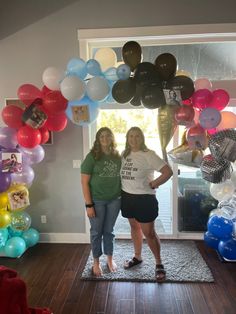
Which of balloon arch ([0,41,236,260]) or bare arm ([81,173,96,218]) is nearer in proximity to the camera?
balloon arch ([0,41,236,260])

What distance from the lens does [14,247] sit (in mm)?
2809

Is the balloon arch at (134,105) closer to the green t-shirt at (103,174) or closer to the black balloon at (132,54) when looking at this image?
the black balloon at (132,54)

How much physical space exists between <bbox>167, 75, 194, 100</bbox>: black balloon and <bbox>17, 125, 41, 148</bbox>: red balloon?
1194 mm

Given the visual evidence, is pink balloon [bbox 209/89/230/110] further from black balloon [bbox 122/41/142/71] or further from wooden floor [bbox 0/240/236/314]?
wooden floor [bbox 0/240/236/314]

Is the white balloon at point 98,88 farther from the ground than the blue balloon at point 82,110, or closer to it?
farther from the ground

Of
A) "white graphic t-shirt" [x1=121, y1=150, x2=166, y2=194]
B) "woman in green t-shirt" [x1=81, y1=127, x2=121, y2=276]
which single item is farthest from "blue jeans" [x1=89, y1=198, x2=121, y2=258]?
"white graphic t-shirt" [x1=121, y1=150, x2=166, y2=194]

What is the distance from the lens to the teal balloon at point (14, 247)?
2.81m

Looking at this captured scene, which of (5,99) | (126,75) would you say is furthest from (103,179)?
(5,99)

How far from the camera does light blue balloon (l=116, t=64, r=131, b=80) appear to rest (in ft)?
7.59

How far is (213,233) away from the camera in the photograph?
282 centimetres

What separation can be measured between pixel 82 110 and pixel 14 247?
1.46 meters

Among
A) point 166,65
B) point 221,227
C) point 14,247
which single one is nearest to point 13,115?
point 14,247

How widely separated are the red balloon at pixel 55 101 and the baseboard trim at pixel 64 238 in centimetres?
153

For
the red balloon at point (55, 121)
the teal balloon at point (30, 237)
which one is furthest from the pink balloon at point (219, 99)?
the teal balloon at point (30, 237)
